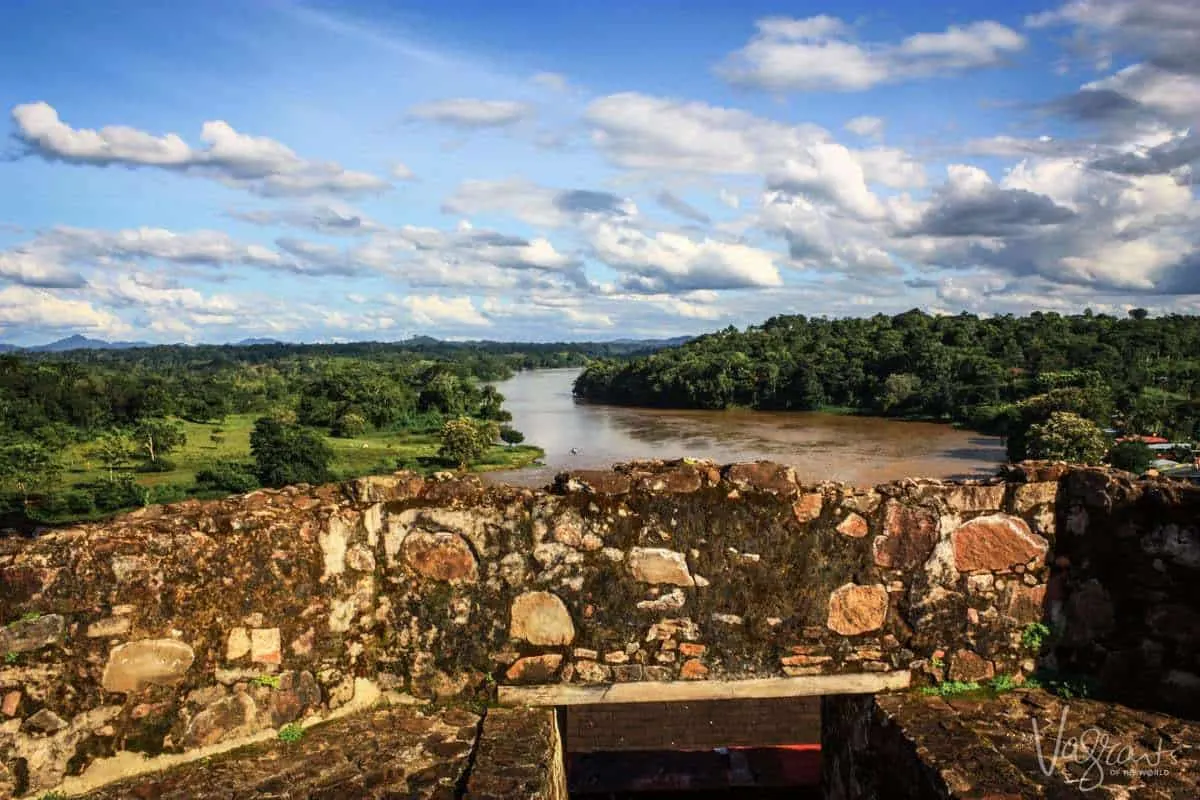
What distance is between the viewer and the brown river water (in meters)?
32.0

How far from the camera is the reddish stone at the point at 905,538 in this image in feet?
11.2

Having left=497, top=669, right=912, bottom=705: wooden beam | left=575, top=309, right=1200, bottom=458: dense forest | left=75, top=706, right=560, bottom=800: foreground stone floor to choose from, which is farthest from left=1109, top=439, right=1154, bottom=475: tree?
left=75, top=706, right=560, bottom=800: foreground stone floor

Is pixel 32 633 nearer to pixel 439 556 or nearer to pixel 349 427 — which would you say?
pixel 439 556

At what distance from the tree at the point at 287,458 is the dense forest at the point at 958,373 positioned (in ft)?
87.8

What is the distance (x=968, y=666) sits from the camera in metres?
3.48

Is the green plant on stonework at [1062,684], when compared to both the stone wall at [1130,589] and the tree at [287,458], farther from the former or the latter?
the tree at [287,458]

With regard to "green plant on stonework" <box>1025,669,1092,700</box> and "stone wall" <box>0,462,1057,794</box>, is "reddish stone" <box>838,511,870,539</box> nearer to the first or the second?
"stone wall" <box>0,462,1057,794</box>

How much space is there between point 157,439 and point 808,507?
41048 millimetres

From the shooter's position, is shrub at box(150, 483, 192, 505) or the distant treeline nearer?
shrub at box(150, 483, 192, 505)

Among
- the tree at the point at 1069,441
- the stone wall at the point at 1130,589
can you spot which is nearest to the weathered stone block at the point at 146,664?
the stone wall at the point at 1130,589

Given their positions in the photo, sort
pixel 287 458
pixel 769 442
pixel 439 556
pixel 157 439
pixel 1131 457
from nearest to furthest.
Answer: pixel 439 556, pixel 1131 457, pixel 287 458, pixel 157 439, pixel 769 442

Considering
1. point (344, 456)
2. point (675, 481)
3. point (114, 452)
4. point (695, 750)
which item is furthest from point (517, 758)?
point (114, 452)

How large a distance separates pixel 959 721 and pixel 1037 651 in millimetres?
626

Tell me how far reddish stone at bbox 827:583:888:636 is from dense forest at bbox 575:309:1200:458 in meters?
28.2
